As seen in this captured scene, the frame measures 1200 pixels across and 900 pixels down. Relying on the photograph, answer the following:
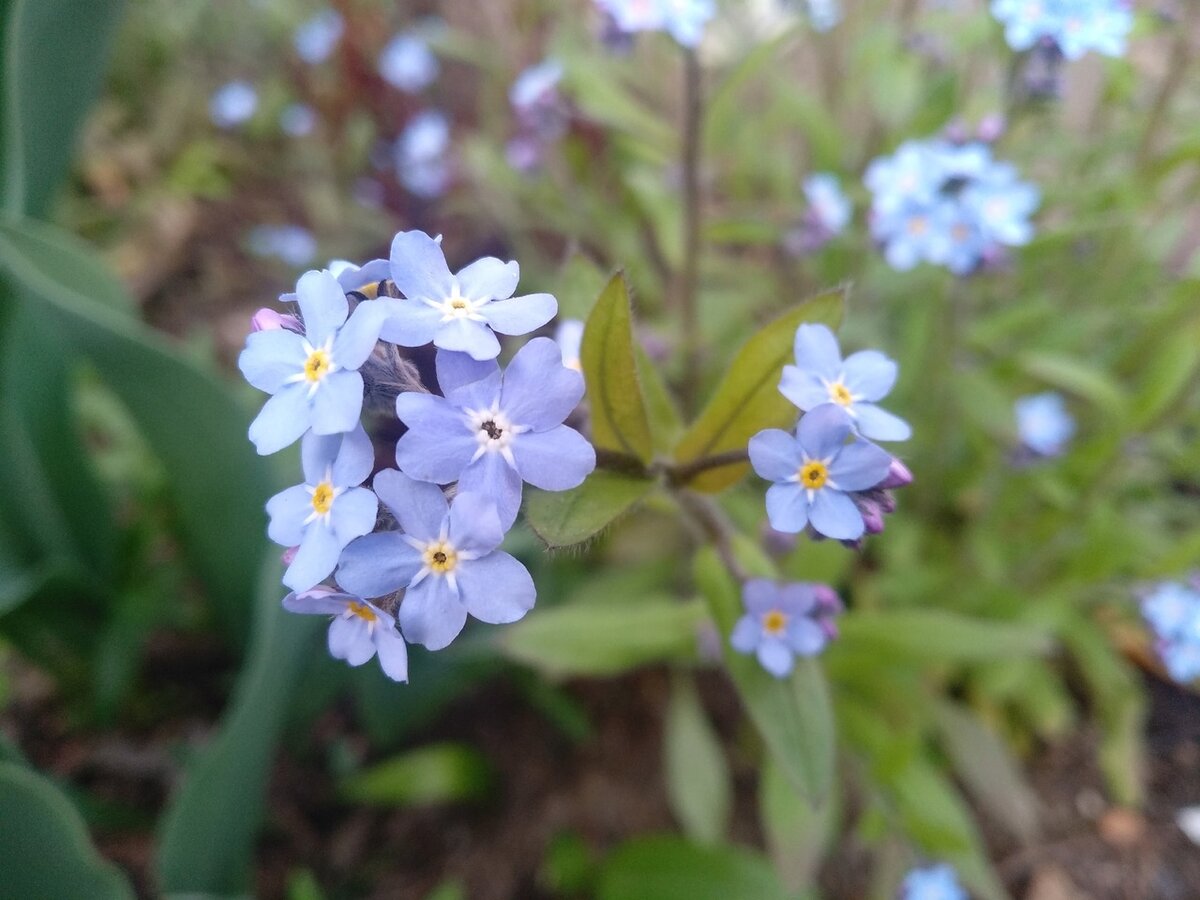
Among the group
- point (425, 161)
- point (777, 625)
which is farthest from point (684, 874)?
point (425, 161)

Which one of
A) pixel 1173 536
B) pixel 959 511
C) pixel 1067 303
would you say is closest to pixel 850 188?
pixel 1067 303

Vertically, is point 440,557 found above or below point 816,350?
below

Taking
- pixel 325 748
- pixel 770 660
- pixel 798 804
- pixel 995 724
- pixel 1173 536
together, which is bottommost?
pixel 325 748

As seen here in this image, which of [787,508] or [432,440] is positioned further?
[787,508]

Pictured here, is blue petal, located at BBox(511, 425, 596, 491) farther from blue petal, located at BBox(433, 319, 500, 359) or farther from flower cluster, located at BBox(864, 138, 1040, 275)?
flower cluster, located at BBox(864, 138, 1040, 275)

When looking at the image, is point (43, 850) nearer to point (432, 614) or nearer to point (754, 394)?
point (432, 614)

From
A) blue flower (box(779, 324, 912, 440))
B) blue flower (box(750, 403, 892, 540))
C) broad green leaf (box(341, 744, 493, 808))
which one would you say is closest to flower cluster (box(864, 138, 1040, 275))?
blue flower (box(779, 324, 912, 440))

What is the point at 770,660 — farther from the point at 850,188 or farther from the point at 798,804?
the point at 850,188
